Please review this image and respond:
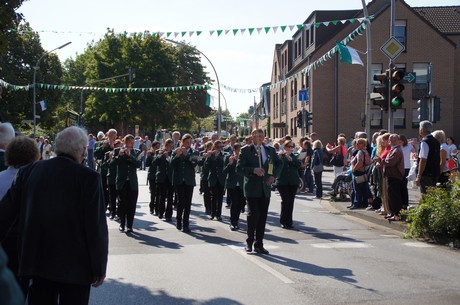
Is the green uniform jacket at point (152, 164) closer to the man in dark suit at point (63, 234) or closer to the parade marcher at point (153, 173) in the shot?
the parade marcher at point (153, 173)

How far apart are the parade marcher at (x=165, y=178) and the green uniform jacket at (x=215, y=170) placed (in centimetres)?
102

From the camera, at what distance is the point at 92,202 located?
3924 millimetres

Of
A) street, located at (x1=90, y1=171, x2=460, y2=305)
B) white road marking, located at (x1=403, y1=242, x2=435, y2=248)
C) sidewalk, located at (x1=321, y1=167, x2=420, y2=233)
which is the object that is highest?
sidewalk, located at (x1=321, y1=167, x2=420, y2=233)

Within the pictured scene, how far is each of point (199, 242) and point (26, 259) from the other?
6380mm

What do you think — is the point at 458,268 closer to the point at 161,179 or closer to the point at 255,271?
the point at 255,271

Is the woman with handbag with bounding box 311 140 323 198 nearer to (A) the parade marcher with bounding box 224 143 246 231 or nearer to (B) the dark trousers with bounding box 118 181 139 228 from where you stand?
(A) the parade marcher with bounding box 224 143 246 231

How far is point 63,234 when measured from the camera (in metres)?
3.90

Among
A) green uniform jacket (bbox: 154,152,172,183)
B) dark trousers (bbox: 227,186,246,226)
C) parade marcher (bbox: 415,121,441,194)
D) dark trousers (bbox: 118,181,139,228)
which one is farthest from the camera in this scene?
green uniform jacket (bbox: 154,152,172,183)

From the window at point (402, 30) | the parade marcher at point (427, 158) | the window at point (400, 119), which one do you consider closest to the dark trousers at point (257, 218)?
the parade marcher at point (427, 158)

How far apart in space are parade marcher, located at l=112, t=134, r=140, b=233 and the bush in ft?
17.6

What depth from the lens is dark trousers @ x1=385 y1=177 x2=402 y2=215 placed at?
39.3 feet

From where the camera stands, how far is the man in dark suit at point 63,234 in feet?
12.8

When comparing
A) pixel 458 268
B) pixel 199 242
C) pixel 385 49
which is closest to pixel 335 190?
pixel 385 49

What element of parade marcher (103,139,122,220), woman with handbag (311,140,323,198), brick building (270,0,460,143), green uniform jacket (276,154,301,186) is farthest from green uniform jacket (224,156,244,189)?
brick building (270,0,460,143)
